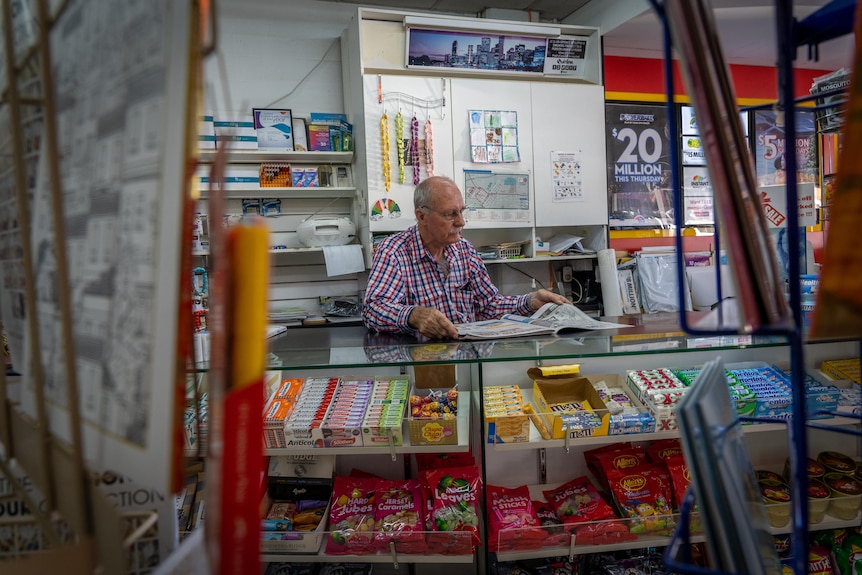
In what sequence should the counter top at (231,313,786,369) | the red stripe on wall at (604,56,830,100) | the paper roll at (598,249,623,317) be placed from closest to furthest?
the counter top at (231,313,786,369) → the paper roll at (598,249,623,317) → the red stripe on wall at (604,56,830,100)

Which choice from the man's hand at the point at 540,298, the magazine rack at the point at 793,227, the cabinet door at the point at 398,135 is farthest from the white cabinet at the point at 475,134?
the magazine rack at the point at 793,227

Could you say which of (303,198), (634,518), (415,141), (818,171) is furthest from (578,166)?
(634,518)

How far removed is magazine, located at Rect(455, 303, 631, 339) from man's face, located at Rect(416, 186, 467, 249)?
903mm

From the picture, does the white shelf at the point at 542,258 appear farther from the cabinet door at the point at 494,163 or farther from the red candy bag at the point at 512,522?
the red candy bag at the point at 512,522

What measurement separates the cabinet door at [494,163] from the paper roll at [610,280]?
0.74 meters

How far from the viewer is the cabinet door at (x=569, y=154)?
443cm

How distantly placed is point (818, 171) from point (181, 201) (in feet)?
22.5

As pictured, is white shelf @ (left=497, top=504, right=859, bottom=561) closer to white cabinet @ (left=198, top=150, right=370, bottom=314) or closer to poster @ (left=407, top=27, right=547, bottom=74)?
white cabinet @ (left=198, top=150, right=370, bottom=314)

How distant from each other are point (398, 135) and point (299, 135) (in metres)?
0.85

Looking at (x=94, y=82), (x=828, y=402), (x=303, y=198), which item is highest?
(x=303, y=198)

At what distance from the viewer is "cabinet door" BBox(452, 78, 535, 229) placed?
4.24 m

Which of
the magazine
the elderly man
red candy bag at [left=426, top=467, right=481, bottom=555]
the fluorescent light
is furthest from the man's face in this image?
the fluorescent light

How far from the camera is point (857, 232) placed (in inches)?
17.2

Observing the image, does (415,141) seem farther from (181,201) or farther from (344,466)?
(181,201)
